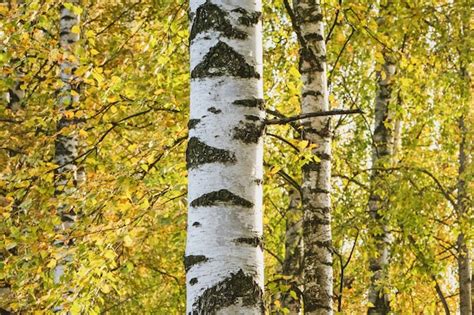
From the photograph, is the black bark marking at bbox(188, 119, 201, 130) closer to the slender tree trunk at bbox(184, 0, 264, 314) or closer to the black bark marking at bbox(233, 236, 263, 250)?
the slender tree trunk at bbox(184, 0, 264, 314)

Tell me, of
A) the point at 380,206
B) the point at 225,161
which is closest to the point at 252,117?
the point at 225,161

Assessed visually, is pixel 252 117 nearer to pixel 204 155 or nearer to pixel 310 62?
pixel 204 155

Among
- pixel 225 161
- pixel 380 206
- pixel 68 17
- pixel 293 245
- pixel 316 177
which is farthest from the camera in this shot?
pixel 380 206

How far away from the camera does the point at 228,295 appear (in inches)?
93.4

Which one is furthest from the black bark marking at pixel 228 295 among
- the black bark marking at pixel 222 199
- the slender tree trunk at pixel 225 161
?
the black bark marking at pixel 222 199

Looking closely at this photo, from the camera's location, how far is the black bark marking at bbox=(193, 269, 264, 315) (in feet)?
7.77

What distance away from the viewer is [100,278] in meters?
4.00

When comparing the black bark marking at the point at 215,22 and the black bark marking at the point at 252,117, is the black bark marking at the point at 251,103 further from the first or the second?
the black bark marking at the point at 215,22

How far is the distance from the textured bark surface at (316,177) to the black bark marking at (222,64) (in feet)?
6.91

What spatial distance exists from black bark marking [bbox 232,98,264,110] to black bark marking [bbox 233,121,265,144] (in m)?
0.07

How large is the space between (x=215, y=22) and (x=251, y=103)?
36 centimetres

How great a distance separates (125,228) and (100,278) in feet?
1.09

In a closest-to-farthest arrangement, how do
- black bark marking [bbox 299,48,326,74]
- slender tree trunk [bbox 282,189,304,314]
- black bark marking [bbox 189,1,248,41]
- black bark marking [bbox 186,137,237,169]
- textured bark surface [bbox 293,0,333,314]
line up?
black bark marking [bbox 186,137,237,169]
black bark marking [bbox 189,1,248,41]
textured bark surface [bbox 293,0,333,314]
black bark marking [bbox 299,48,326,74]
slender tree trunk [bbox 282,189,304,314]

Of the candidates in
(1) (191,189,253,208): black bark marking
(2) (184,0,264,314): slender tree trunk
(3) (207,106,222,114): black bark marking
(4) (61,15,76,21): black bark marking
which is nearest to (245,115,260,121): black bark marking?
(2) (184,0,264,314): slender tree trunk
